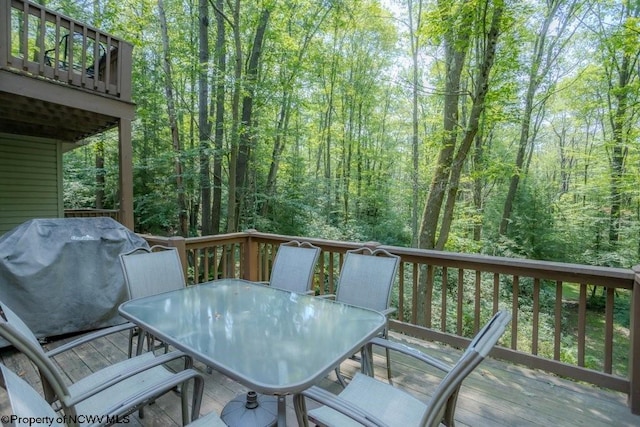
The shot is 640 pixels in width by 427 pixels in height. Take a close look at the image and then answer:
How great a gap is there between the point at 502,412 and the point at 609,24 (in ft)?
34.9

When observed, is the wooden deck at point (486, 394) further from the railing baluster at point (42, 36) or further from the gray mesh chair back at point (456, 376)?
the railing baluster at point (42, 36)

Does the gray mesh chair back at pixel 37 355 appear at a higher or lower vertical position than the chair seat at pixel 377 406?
higher

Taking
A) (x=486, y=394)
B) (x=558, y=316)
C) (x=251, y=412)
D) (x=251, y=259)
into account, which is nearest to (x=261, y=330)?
(x=251, y=412)

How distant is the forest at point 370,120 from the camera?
603cm

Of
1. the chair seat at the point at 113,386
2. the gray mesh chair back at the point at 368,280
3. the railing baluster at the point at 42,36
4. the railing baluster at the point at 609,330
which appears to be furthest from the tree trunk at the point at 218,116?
the railing baluster at the point at 609,330

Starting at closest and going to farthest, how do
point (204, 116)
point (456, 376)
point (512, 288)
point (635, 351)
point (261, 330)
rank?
1. point (456, 376)
2. point (261, 330)
3. point (635, 351)
4. point (512, 288)
5. point (204, 116)

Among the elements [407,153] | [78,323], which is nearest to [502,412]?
[78,323]

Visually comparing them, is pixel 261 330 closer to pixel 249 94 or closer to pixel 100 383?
pixel 100 383

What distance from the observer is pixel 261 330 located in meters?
1.85

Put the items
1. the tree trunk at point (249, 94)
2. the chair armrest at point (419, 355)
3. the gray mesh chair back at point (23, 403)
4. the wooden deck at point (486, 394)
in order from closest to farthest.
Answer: the gray mesh chair back at point (23, 403), the chair armrest at point (419, 355), the wooden deck at point (486, 394), the tree trunk at point (249, 94)

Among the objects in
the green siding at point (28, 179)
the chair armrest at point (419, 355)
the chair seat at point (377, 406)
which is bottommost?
the chair seat at point (377, 406)

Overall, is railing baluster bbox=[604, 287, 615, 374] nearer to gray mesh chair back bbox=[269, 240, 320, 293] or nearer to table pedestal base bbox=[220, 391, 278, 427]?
gray mesh chair back bbox=[269, 240, 320, 293]

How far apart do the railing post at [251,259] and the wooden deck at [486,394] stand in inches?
65.2

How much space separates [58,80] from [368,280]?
4473 millimetres
